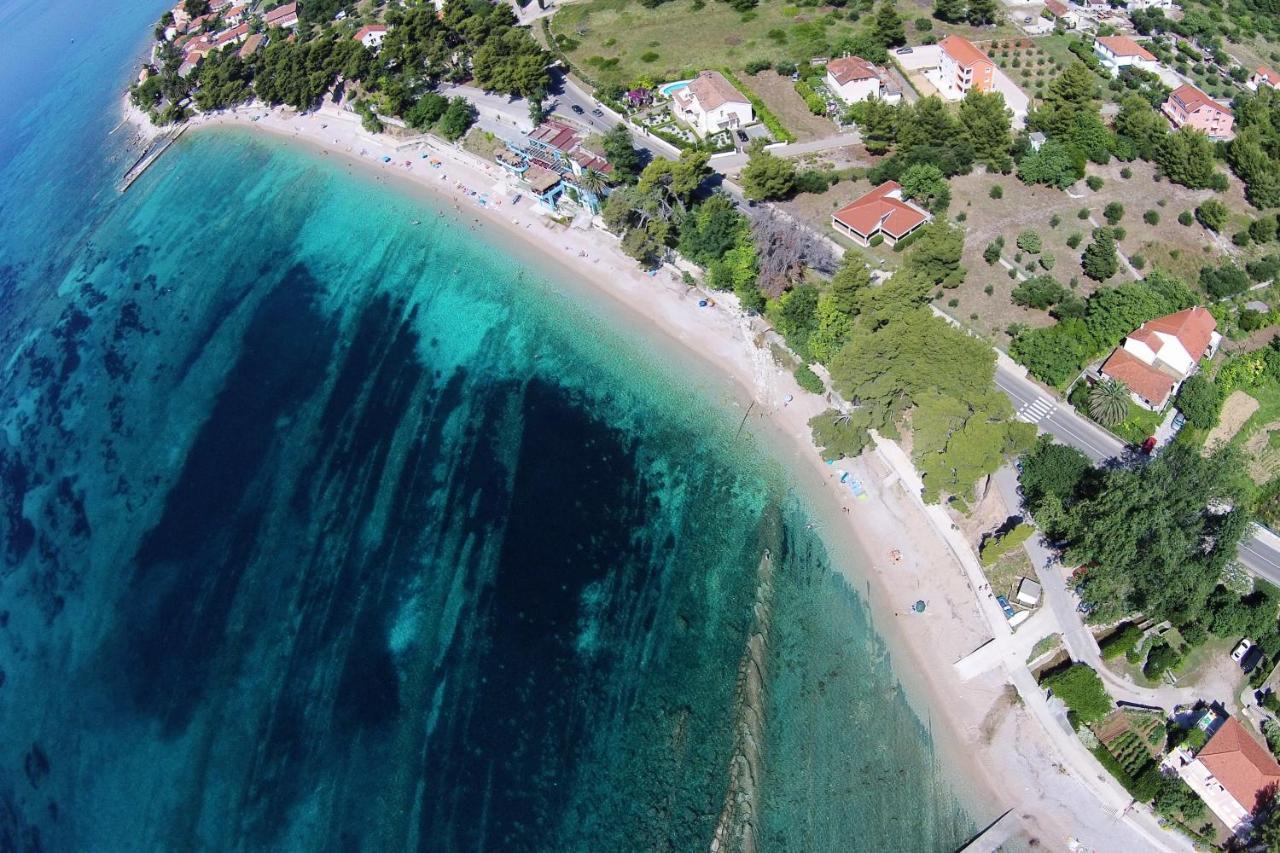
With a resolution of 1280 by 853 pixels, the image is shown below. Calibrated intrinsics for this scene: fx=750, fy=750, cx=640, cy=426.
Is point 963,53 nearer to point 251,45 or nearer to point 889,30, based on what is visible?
point 889,30

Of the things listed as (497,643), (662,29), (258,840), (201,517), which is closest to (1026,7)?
(662,29)

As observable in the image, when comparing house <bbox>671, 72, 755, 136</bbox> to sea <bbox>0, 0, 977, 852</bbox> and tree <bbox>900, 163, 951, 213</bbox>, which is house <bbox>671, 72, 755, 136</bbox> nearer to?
tree <bbox>900, 163, 951, 213</bbox>

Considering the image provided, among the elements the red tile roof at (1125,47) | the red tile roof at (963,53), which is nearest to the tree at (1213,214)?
the red tile roof at (963,53)

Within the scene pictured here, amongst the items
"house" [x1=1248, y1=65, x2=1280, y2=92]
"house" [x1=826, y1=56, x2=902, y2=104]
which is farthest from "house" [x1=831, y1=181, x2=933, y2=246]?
"house" [x1=1248, y1=65, x2=1280, y2=92]

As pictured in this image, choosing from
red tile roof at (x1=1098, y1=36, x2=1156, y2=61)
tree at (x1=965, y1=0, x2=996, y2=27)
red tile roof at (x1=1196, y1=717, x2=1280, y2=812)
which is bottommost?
red tile roof at (x1=1196, y1=717, x2=1280, y2=812)

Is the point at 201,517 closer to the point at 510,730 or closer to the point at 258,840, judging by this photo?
the point at 258,840
